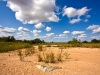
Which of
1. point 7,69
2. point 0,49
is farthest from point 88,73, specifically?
point 0,49

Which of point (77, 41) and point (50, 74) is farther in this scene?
point (77, 41)

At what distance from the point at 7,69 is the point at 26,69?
0.79 metres

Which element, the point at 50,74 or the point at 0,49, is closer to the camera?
the point at 50,74

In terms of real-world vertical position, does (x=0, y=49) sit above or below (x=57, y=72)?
above

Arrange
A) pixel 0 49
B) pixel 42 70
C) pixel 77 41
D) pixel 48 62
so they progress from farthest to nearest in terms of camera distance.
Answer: pixel 77 41 → pixel 0 49 → pixel 48 62 → pixel 42 70

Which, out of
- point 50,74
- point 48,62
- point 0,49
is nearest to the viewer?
point 50,74

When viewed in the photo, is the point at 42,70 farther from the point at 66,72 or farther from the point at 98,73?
the point at 98,73

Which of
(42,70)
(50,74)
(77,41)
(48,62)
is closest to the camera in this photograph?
(50,74)

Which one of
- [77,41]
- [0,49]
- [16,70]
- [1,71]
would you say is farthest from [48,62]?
[77,41]

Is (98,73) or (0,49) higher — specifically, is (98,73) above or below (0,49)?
below

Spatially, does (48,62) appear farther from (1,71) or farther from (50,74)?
(1,71)

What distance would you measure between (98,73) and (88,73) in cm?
45

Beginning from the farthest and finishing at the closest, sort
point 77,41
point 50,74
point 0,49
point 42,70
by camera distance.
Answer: point 77,41
point 0,49
point 42,70
point 50,74

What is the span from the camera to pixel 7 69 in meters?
5.40
